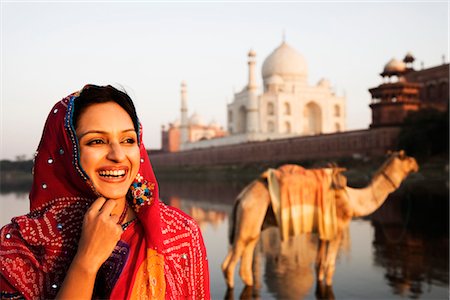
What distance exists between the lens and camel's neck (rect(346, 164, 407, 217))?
567cm

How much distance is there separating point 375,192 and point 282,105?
31.2 metres

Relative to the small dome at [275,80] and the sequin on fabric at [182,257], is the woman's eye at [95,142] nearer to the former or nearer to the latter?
the sequin on fabric at [182,257]

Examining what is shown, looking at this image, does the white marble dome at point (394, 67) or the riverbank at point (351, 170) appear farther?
the white marble dome at point (394, 67)

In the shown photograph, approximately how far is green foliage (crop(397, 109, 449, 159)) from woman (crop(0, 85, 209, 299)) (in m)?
Answer: 19.7

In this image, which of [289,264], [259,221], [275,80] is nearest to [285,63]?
[275,80]

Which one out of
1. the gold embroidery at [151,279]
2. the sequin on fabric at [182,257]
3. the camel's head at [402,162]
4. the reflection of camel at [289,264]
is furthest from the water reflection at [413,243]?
the gold embroidery at [151,279]

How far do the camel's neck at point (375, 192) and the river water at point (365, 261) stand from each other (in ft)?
2.56

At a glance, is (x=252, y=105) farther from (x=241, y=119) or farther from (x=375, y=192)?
(x=375, y=192)

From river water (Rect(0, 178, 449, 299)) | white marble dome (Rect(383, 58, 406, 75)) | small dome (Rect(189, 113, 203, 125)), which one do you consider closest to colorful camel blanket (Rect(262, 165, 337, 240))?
river water (Rect(0, 178, 449, 299))

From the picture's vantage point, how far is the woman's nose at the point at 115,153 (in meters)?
1.18

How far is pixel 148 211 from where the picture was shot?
1218mm

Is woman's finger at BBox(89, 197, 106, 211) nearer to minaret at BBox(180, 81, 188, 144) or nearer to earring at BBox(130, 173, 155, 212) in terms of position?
earring at BBox(130, 173, 155, 212)

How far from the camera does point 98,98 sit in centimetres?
121

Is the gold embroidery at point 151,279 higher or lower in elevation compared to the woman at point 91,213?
lower
